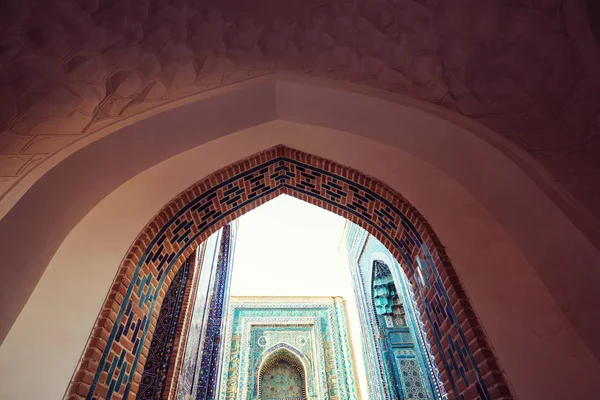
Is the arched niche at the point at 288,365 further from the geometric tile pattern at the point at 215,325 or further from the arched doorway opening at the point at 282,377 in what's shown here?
the geometric tile pattern at the point at 215,325

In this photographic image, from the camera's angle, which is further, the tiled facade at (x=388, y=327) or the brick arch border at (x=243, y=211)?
the tiled facade at (x=388, y=327)

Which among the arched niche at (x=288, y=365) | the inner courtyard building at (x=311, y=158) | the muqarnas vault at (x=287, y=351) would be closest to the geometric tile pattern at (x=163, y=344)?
the inner courtyard building at (x=311, y=158)

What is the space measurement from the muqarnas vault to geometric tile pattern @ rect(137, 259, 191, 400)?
3844mm

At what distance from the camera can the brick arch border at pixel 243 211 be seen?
1664 mm

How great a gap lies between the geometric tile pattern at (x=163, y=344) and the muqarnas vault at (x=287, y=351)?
3.84 metres

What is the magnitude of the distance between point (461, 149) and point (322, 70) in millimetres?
986

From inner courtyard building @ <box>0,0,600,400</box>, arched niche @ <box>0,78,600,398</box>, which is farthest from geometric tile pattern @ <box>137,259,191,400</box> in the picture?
arched niche @ <box>0,78,600,398</box>

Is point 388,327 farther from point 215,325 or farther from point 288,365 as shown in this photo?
point 288,365

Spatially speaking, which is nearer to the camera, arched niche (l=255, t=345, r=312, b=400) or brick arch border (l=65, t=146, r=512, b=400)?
brick arch border (l=65, t=146, r=512, b=400)

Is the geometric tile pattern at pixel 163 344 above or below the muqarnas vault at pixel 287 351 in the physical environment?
below

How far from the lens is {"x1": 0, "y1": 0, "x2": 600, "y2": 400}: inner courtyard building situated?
1557 mm

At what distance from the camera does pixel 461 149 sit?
6.56 ft

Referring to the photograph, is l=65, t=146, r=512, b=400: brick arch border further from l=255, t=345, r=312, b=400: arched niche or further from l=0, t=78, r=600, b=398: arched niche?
l=255, t=345, r=312, b=400: arched niche

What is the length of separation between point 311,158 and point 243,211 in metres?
0.74
